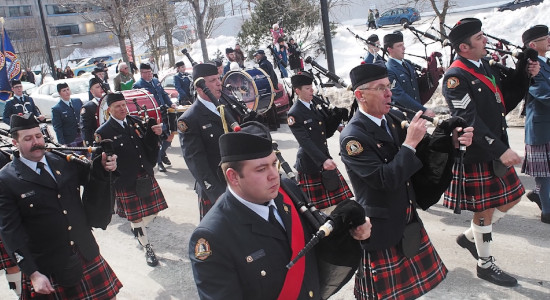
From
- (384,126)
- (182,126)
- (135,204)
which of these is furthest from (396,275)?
(135,204)

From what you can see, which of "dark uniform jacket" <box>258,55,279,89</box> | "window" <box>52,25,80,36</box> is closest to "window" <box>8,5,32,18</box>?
"window" <box>52,25,80,36</box>

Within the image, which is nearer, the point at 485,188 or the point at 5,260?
the point at 485,188

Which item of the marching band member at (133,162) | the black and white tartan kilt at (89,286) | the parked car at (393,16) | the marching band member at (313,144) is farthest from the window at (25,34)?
the black and white tartan kilt at (89,286)

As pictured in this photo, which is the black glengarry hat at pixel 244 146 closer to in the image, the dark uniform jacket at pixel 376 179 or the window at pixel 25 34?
the dark uniform jacket at pixel 376 179

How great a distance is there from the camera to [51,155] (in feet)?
12.7

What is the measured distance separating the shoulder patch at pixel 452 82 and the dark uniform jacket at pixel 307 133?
1484 mm

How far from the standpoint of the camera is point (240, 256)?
7.39 ft

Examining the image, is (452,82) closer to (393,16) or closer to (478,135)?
(478,135)

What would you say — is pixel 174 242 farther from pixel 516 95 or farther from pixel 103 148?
pixel 516 95

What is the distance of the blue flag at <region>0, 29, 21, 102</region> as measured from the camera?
423 inches

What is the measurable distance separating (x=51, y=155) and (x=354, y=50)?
20992 mm

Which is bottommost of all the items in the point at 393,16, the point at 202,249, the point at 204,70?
the point at 202,249

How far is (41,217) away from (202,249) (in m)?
1.97

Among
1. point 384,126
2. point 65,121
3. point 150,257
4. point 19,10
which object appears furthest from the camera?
point 19,10
